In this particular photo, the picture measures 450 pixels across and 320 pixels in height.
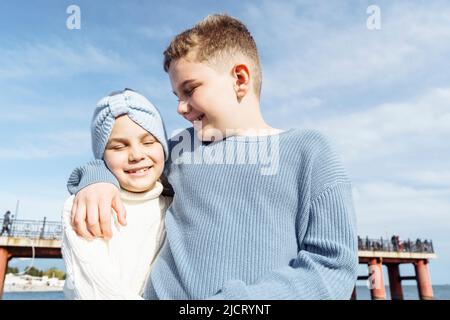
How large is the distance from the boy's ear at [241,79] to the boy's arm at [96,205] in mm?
558

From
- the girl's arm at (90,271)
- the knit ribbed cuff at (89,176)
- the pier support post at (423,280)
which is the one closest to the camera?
the girl's arm at (90,271)

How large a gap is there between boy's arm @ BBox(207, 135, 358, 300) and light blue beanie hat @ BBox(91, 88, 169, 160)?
1.99 feet

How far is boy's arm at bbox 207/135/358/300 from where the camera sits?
0.94 m

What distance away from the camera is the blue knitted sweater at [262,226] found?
3.24 ft

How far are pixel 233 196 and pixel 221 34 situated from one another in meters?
0.72

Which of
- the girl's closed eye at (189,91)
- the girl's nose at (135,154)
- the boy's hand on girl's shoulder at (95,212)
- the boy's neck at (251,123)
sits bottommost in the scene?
the boy's hand on girl's shoulder at (95,212)

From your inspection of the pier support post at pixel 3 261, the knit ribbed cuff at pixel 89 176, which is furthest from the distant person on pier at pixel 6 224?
the knit ribbed cuff at pixel 89 176

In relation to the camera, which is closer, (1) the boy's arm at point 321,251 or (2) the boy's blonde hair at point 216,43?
(1) the boy's arm at point 321,251

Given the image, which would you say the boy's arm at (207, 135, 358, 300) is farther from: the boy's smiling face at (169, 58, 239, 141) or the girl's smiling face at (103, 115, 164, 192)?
the girl's smiling face at (103, 115, 164, 192)

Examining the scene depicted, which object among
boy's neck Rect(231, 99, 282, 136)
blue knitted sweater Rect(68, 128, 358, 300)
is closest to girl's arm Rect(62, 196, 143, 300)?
blue knitted sweater Rect(68, 128, 358, 300)

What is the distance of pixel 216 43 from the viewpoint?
57.4 inches

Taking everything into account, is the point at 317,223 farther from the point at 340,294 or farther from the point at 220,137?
the point at 220,137

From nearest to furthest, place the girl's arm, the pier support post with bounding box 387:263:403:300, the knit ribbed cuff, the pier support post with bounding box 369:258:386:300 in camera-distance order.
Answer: the girl's arm < the knit ribbed cuff < the pier support post with bounding box 369:258:386:300 < the pier support post with bounding box 387:263:403:300

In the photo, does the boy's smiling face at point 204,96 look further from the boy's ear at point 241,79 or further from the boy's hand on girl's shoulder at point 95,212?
the boy's hand on girl's shoulder at point 95,212
